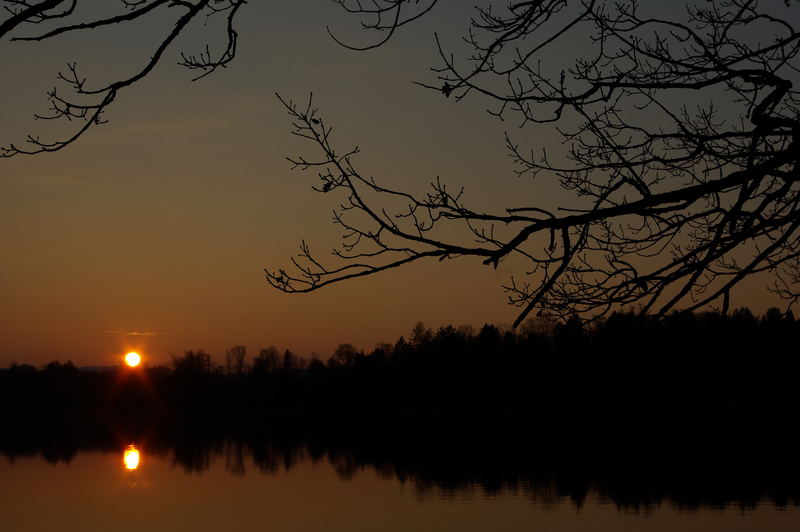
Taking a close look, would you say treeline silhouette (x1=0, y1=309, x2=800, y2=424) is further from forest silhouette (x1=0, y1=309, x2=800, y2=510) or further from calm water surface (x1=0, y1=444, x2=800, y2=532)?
calm water surface (x1=0, y1=444, x2=800, y2=532)

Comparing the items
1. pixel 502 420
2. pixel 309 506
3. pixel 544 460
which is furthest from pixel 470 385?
pixel 309 506

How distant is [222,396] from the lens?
89.2 meters

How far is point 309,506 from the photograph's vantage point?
101ft

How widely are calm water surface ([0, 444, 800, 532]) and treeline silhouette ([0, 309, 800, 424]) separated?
23.7ft

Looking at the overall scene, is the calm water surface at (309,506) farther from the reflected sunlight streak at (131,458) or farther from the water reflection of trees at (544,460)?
the reflected sunlight streak at (131,458)

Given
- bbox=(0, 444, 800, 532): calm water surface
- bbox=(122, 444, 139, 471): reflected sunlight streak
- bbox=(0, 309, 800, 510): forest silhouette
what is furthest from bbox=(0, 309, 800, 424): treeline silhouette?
bbox=(122, 444, 139, 471): reflected sunlight streak

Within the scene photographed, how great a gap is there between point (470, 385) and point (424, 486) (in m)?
29.1

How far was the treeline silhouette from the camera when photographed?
51188mm

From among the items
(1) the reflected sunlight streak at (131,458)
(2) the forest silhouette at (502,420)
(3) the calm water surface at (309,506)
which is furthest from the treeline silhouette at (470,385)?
(1) the reflected sunlight streak at (131,458)

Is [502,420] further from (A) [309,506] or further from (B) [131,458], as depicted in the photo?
(A) [309,506]

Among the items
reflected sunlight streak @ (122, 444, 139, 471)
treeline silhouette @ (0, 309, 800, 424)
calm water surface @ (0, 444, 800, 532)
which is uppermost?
treeline silhouette @ (0, 309, 800, 424)

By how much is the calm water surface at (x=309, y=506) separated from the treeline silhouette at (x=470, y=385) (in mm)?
7232

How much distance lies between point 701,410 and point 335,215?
2226 inches

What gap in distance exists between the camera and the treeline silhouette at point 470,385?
51.2 m
